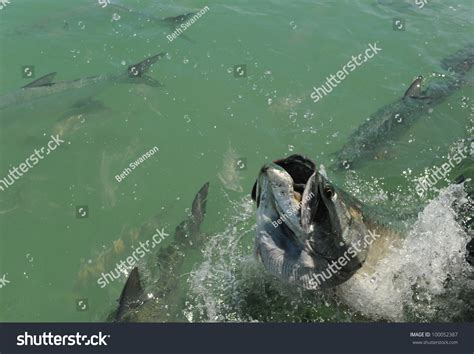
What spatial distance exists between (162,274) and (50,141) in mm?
3306

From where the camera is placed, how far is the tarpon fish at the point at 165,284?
5.19 metres

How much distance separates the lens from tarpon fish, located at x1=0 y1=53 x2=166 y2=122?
328 inches

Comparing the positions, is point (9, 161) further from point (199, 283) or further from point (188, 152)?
point (199, 283)

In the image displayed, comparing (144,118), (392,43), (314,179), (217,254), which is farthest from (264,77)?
(314,179)

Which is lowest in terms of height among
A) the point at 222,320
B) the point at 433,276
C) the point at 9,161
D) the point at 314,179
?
the point at 9,161

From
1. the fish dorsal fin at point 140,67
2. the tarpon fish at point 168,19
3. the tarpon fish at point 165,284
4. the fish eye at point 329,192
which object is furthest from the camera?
the tarpon fish at point 168,19

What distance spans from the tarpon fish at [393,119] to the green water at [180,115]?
0.18 metres

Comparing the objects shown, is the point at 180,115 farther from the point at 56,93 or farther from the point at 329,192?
the point at 329,192

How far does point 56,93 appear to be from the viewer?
28.0ft

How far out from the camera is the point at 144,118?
8188 mm

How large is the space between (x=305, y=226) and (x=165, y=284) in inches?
102

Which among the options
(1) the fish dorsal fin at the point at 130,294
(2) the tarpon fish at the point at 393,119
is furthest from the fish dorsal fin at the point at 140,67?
(1) the fish dorsal fin at the point at 130,294

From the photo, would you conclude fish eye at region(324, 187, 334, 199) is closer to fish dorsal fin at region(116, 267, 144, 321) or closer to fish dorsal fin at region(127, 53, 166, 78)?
fish dorsal fin at region(116, 267, 144, 321)

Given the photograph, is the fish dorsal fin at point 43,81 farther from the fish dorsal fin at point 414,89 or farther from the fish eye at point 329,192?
the fish eye at point 329,192
